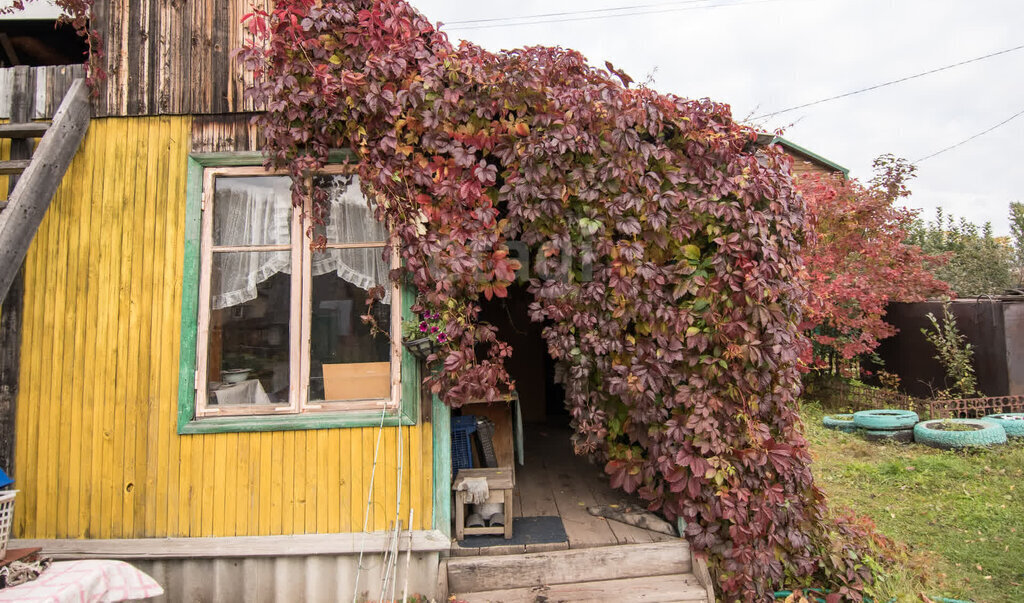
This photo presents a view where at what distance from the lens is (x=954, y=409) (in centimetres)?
729

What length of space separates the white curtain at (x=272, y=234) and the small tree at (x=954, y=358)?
778 cm

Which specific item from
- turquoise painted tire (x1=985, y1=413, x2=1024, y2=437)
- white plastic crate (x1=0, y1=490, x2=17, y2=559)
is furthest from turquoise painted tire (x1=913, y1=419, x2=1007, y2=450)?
white plastic crate (x1=0, y1=490, x2=17, y2=559)

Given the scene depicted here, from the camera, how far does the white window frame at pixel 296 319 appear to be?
3.51 metres

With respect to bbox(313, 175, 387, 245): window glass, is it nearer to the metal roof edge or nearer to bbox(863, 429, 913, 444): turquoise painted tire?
bbox(863, 429, 913, 444): turquoise painted tire

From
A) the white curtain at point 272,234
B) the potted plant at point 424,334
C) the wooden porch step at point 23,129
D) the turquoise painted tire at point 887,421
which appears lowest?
the turquoise painted tire at point 887,421

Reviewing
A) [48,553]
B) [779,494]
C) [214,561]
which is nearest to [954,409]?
[779,494]

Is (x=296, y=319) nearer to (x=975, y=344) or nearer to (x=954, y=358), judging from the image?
(x=954, y=358)

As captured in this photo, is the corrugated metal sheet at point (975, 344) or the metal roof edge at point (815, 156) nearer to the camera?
the corrugated metal sheet at point (975, 344)

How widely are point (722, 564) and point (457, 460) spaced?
188cm

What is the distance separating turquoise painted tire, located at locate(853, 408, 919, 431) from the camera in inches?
273

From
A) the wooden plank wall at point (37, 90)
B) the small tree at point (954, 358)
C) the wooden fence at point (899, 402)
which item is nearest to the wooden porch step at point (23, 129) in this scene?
the wooden plank wall at point (37, 90)

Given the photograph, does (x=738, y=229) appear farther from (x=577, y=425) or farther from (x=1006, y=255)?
(x=1006, y=255)

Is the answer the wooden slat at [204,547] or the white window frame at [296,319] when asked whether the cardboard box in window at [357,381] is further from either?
the wooden slat at [204,547]

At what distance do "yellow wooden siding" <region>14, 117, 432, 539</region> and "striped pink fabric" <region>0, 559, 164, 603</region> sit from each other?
61 cm
